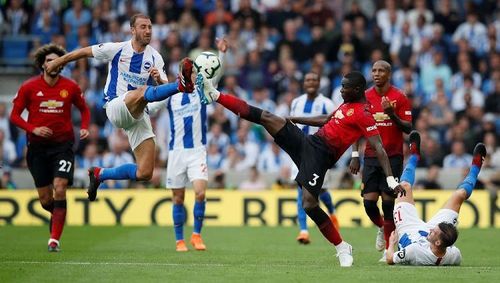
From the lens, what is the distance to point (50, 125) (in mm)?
15945

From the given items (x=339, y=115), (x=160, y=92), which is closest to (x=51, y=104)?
(x=160, y=92)

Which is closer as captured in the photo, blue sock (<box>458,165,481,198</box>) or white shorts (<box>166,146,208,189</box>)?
blue sock (<box>458,165,481,198</box>)

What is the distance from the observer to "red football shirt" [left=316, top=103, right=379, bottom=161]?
43.9 ft

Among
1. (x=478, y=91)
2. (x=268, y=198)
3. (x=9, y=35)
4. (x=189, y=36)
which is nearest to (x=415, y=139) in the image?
(x=268, y=198)

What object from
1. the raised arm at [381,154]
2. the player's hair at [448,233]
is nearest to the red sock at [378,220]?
the raised arm at [381,154]

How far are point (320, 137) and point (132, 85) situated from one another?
2.78m

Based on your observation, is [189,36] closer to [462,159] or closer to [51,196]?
[462,159]

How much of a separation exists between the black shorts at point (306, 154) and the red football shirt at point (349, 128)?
0.11 metres

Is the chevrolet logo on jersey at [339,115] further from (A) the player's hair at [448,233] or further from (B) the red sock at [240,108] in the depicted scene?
(A) the player's hair at [448,233]

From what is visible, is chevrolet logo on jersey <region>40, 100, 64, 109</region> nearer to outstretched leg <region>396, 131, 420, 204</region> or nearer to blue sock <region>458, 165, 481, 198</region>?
outstretched leg <region>396, 131, 420, 204</region>

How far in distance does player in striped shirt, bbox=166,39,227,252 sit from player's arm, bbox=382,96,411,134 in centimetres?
360

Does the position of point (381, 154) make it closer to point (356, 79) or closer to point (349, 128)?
point (349, 128)

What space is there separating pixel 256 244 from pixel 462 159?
26.1ft

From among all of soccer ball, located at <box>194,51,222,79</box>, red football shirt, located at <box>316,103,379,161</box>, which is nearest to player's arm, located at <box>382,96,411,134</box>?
red football shirt, located at <box>316,103,379,161</box>
